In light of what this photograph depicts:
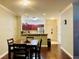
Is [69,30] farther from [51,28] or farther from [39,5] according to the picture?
[51,28]

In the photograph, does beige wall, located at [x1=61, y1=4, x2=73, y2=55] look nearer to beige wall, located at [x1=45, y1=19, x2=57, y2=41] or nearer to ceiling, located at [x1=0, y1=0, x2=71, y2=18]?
ceiling, located at [x1=0, y1=0, x2=71, y2=18]

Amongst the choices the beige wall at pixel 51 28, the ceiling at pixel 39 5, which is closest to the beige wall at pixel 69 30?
the ceiling at pixel 39 5

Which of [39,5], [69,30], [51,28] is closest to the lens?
[39,5]

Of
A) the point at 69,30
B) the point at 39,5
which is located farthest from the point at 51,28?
the point at 39,5

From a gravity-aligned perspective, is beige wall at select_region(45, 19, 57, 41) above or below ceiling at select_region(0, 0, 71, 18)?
below

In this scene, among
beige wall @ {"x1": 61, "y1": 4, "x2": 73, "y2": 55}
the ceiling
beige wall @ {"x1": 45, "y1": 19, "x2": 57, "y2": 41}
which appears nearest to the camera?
the ceiling

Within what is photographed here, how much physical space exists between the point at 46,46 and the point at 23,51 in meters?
5.90

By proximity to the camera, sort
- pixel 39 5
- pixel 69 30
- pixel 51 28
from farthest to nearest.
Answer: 1. pixel 51 28
2. pixel 69 30
3. pixel 39 5

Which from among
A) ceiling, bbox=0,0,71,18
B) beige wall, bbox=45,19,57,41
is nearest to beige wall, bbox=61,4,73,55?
ceiling, bbox=0,0,71,18

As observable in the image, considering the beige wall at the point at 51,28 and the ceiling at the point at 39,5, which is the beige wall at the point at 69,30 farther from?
the beige wall at the point at 51,28

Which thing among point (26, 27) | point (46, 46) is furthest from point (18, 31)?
point (26, 27)

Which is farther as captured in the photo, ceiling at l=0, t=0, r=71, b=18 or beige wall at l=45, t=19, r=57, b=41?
beige wall at l=45, t=19, r=57, b=41

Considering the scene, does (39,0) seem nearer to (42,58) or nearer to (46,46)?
(42,58)

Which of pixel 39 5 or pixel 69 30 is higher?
pixel 39 5
